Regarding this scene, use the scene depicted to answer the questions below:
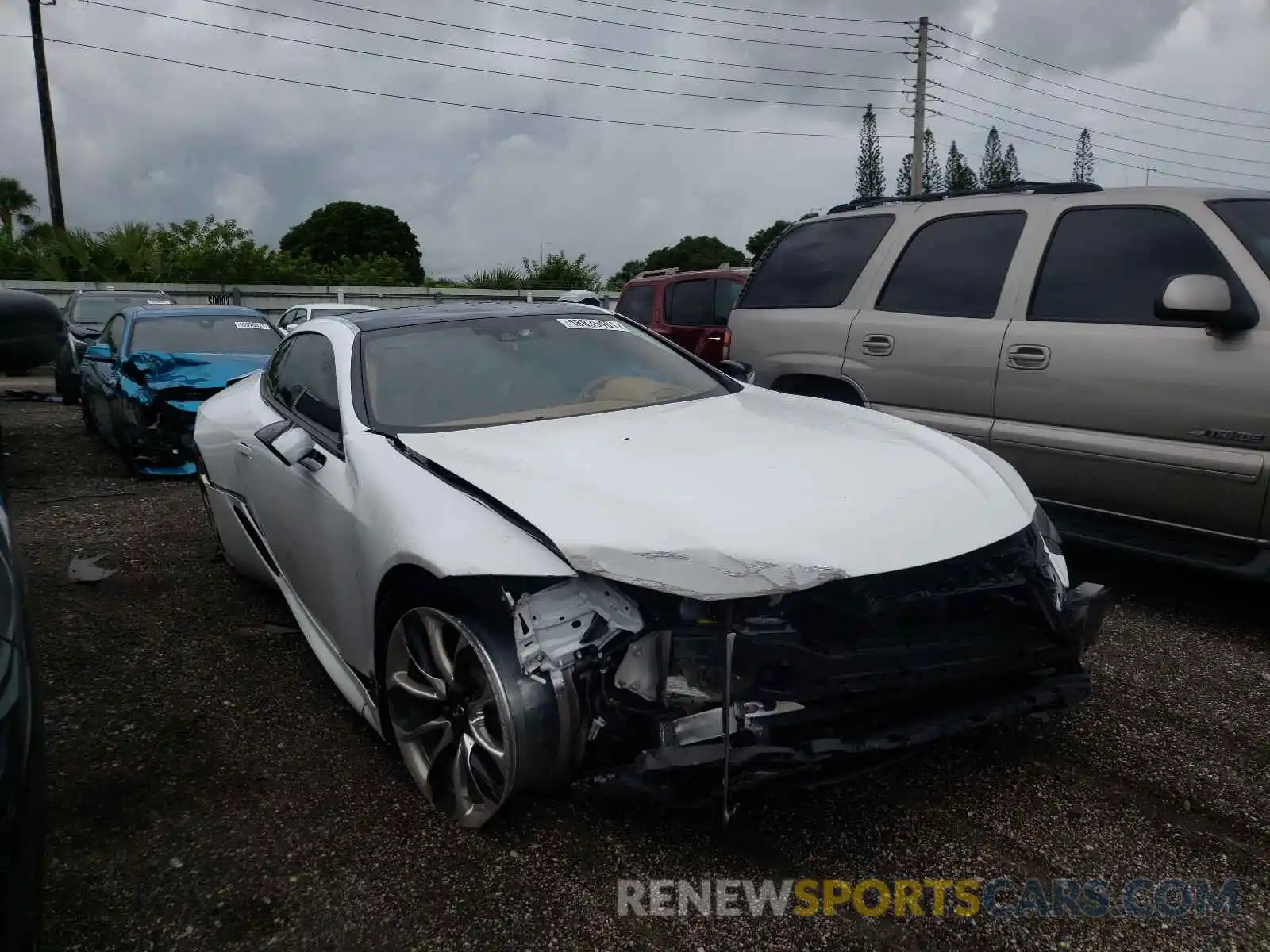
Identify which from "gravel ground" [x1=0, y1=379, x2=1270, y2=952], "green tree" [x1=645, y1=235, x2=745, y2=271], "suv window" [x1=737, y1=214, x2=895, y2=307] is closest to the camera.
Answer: "gravel ground" [x1=0, y1=379, x2=1270, y2=952]

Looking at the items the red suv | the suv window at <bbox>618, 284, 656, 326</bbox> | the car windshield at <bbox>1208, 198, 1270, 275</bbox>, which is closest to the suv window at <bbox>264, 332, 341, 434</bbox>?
the car windshield at <bbox>1208, 198, 1270, 275</bbox>

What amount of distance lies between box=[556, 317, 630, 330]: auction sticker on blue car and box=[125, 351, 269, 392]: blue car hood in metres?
4.26

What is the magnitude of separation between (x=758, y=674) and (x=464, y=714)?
2.63 ft

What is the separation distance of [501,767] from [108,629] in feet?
8.69

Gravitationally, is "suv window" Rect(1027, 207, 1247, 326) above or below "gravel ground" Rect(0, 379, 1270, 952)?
above

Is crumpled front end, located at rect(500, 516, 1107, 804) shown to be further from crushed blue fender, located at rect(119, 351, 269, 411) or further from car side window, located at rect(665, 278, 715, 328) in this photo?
car side window, located at rect(665, 278, 715, 328)

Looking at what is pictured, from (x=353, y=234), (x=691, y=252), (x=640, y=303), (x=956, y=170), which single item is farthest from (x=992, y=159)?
(x=640, y=303)

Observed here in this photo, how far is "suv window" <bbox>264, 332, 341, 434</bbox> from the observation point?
3320 mm

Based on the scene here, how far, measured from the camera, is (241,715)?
3.22 m

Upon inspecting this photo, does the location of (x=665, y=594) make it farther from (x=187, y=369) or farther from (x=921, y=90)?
(x=921, y=90)

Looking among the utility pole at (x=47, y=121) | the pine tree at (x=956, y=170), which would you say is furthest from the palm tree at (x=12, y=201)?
the pine tree at (x=956, y=170)

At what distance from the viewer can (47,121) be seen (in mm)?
23656

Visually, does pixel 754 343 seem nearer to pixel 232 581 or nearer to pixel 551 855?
pixel 232 581

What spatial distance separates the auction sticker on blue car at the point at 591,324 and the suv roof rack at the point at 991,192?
2182mm
